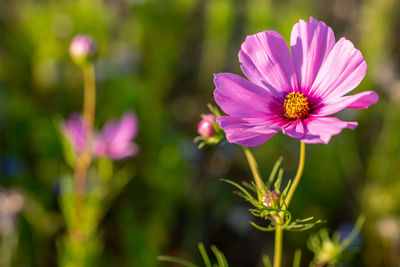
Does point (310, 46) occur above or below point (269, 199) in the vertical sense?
above

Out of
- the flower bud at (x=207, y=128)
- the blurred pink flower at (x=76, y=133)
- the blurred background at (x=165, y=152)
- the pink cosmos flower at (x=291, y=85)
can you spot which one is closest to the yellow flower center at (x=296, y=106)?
the pink cosmos flower at (x=291, y=85)

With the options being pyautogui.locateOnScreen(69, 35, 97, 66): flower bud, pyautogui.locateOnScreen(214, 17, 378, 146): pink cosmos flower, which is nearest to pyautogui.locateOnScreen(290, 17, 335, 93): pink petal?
pyautogui.locateOnScreen(214, 17, 378, 146): pink cosmos flower

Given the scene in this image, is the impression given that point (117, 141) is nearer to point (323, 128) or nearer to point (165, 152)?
point (165, 152)

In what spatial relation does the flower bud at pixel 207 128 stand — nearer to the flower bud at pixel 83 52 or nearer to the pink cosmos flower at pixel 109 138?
the flower bud at pixel 83 52

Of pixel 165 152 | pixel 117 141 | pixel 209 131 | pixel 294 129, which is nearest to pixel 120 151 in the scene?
pixel 117 141

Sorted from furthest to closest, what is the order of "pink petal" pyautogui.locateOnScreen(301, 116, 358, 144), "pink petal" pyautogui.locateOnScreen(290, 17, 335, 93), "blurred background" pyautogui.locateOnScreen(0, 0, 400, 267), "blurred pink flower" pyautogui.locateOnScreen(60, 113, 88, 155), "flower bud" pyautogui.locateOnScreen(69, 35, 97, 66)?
"blurred background" pyautogui.locateOnScreen(0, 0, 400, 267), "blurred pink flower" pyautogui.locateOnScreen(60, 113, 88, 155), "flower bud" pyautogui.locateOnScreen(69, 35, 97, 66), "pink petal" pyautogui.locateOnScreen(290, 17, 335, 93), "pink petal" pyautogui.locateOnScreen(301, 116, 358, 144)

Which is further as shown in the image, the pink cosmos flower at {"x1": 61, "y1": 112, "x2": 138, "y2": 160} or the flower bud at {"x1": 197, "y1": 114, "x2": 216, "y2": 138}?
the pink cosmos flower at {"x1": 61, "y1": 112, "x2": 138, "y2": 160}

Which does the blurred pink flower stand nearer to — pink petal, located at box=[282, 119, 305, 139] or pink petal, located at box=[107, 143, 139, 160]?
pink petal, located at box=[107, 143, 139, 160]
